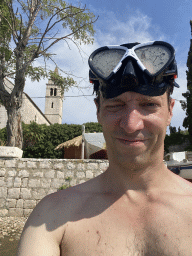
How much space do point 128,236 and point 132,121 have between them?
629 mm

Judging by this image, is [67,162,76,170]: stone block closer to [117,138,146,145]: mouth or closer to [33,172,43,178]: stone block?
[33,172,43,178]: stone block

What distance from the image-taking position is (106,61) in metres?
1.34

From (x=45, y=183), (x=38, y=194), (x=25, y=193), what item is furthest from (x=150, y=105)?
(x=25, y=193)

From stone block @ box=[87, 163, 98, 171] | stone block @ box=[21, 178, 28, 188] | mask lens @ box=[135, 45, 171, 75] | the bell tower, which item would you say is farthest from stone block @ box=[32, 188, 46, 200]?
the bell tower

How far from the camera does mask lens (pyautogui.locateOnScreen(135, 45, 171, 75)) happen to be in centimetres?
126

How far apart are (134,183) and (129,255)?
399 millimetres

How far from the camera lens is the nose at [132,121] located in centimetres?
110

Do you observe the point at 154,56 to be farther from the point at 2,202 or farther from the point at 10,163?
the point at 2,202

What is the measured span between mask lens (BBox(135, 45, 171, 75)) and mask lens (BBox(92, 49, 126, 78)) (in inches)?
4.9

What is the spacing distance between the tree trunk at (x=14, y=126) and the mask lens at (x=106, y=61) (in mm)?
6690

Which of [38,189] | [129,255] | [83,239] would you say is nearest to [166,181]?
[129,255]

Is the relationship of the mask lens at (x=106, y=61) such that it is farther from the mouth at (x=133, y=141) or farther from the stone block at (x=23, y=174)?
the stone block at (x=23, y=174)

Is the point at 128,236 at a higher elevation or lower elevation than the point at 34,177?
higher

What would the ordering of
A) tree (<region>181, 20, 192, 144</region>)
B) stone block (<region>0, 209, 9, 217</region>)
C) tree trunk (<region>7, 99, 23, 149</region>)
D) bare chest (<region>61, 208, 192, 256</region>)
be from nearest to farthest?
bare chest (<region>61, 208, 192, 256</region>) < stone block (<region>0, 209, 9, 217</region>) < tree trunk (<region>7, 99, 23, 149</region>) < tree (<region>181, 20, 192, 144</region>)
